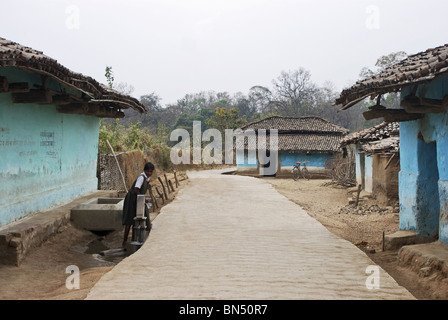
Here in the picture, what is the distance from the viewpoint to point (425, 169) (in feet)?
27.4

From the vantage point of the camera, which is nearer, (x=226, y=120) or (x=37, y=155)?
(x=37, y=155)

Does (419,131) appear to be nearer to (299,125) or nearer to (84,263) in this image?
(84,263)

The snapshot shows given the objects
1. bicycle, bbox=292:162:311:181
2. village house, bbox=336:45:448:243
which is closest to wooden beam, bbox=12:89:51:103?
village house, bbox=336:45:448:243

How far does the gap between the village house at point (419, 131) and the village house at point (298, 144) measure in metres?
22.0

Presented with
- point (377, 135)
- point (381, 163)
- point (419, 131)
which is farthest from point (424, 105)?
point (377, 135)

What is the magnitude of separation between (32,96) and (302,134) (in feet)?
92.1

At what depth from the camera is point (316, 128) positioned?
34.8m

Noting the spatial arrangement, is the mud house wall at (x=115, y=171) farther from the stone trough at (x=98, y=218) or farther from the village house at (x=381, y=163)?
the village house at (x=381, y=163)

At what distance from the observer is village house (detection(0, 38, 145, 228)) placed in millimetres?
7460

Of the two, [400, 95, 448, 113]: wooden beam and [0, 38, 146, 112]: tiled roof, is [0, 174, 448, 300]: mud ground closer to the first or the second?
[400, 95, 448, 113]: wooden beam

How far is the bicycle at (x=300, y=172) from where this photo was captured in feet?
96.4

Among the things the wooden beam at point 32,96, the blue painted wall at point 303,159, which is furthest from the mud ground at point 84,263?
the blue painted wall at point 303,159

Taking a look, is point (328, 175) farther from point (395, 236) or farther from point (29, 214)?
point (29, 214)
